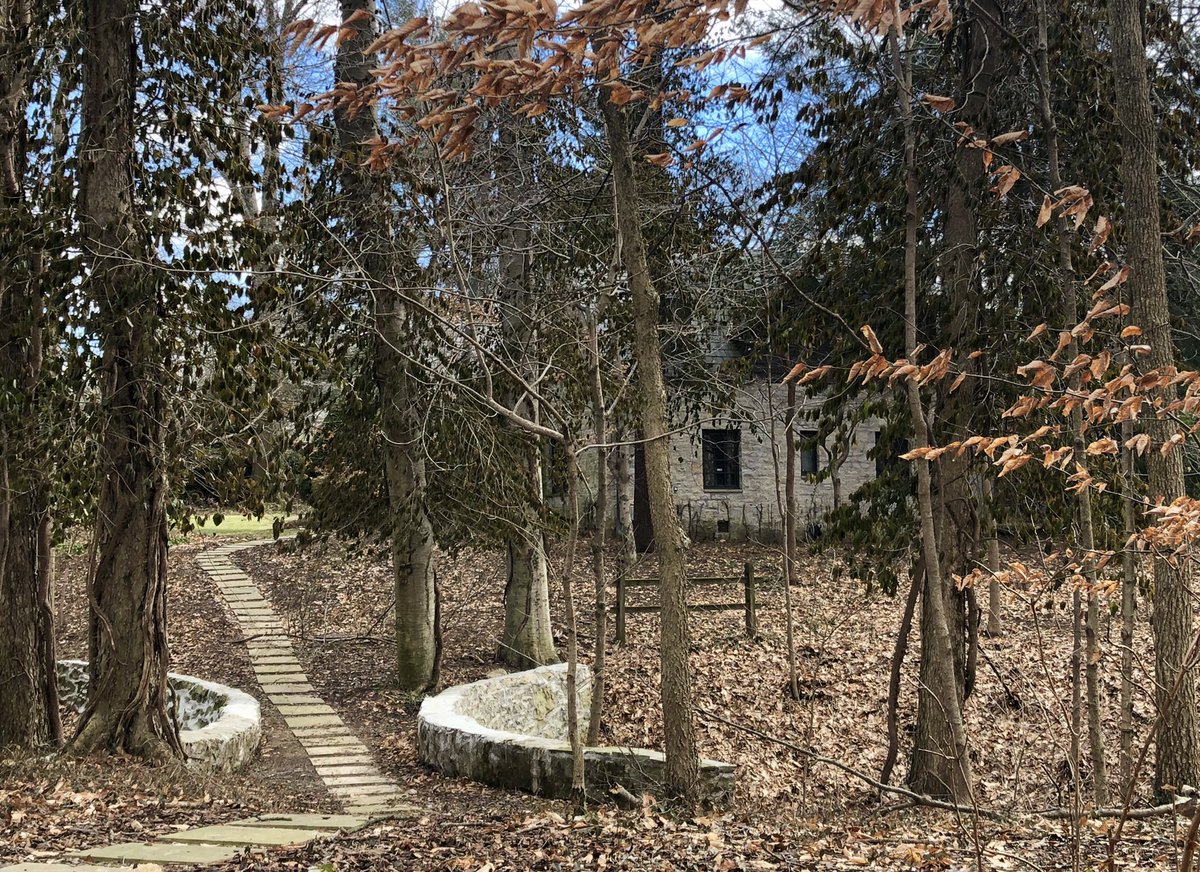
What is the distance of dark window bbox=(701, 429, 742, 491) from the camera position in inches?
1039

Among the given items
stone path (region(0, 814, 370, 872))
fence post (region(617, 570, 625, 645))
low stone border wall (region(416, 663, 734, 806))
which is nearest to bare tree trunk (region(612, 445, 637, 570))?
fence post (region(617, 570, 625, 645))

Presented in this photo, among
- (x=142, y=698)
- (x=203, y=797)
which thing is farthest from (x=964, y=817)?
(x=142, y=698)

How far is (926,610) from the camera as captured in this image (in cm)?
955

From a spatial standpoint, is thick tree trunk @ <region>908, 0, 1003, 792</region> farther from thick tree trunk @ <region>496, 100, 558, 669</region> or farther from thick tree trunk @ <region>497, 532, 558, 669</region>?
thick tree trunk @ <region>497, 532, 558, 669</region>

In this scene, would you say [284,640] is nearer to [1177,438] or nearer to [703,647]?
[703,647]

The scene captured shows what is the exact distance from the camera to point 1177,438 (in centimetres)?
432

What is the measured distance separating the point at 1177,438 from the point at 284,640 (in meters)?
13.7

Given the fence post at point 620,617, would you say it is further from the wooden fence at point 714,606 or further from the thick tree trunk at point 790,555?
the thick tree trunk at point 790,555

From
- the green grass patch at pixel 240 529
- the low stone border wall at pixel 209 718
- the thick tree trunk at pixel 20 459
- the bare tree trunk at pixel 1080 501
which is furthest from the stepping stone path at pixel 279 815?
the bare tree trunk at pixel 1080 501

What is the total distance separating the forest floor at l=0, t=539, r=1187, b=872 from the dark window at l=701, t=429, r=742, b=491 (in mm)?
2528

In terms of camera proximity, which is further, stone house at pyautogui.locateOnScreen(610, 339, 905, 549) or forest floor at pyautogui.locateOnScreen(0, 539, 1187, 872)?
stone house at pyautogui.locateOnScreen(610, 339, 905, 549)

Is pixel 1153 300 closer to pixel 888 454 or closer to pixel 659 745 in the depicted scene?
pixel 888 454

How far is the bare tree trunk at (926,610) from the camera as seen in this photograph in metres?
8.17

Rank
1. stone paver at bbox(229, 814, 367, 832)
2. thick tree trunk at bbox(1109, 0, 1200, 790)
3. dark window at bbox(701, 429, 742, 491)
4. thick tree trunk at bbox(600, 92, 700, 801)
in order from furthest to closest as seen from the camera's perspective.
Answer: dark window at bbox(701, 429, 742, 491), thick tree trunk at bbox(1109, 0, 1200, 790), thick tree trunk at bbox(600, 92, 700, 801), stone paver at bbox(229, 814, 367, 832)
